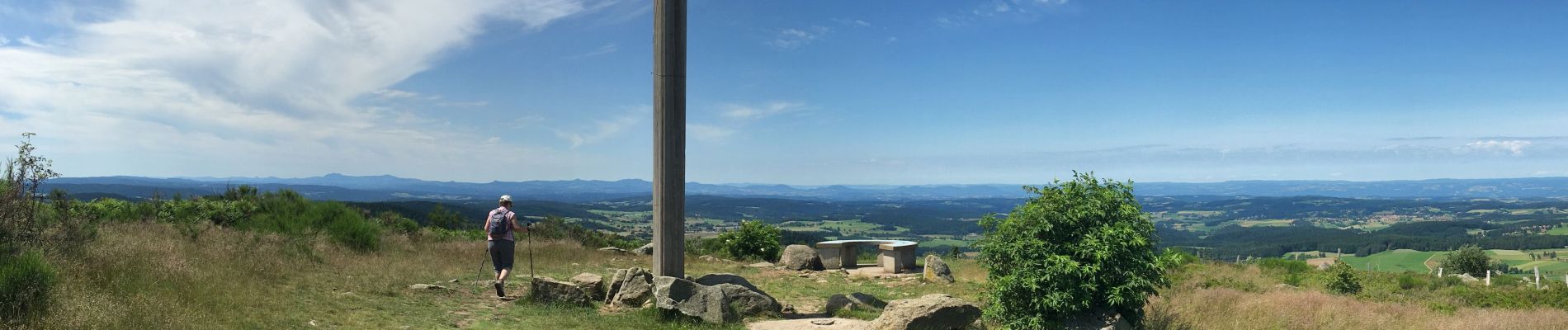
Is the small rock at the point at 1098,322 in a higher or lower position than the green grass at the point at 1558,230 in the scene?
higher

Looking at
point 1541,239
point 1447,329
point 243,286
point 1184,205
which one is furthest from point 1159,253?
point 1184,205

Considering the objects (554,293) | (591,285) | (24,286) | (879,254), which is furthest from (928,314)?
(879,254)

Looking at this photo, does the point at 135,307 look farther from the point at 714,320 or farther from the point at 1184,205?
the point at 1184,205

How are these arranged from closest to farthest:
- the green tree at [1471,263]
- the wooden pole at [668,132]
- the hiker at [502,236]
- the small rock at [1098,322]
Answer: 1. the small rock at [1098,322]
2. the wooden pole at [668,132]
3. the hiker at [502,236]
4. the green tree at [1471,263]

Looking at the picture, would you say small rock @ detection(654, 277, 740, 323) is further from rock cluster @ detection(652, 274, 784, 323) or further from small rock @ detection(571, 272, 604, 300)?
small rock @ detection(571, 272, 604, 300)

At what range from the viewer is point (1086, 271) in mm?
7215

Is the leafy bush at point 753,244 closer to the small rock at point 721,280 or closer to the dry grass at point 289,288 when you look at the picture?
the dry grass at point 289,288

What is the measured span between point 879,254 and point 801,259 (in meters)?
2.20

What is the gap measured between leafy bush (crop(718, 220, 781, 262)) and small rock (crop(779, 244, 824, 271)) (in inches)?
72.3

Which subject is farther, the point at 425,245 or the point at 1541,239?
the point at 1541,239

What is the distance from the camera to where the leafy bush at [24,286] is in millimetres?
6547

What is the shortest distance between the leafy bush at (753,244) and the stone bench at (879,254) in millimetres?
1932

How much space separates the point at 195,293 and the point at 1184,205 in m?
216

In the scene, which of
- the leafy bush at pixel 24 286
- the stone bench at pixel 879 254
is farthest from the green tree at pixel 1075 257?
the stone bench at pixel 879 254
